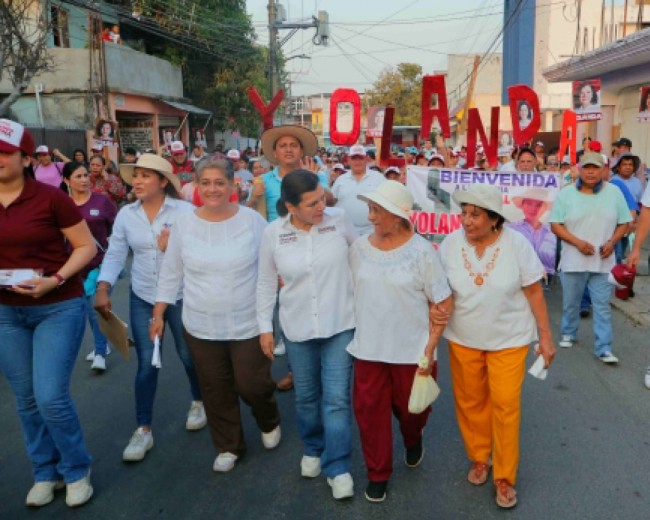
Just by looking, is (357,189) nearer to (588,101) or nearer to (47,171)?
(47,171)

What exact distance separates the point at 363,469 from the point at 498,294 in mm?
1338

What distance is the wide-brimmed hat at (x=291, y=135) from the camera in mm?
4863

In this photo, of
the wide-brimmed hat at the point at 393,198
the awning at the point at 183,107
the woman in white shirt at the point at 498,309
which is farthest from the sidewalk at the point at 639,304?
the awning at the point at 183,107

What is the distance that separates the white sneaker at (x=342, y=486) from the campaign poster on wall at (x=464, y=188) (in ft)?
13.8

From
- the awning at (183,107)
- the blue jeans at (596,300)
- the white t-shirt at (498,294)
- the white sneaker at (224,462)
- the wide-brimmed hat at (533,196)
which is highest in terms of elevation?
the awning at (183,107)

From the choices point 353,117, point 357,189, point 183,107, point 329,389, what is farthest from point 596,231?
point 183,107

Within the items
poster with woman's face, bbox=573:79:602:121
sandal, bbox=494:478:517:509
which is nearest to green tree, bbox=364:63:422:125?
poster with woman's face, bbox=573:79:602:121

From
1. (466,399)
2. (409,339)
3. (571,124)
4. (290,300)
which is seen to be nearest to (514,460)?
(466,399)

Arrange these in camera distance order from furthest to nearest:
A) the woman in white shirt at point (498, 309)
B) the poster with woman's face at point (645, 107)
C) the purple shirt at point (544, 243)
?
the poster with woman's face at point (645, 107), the purple shirt at point (544, 243), the woman in white shirt at point (498, 309)

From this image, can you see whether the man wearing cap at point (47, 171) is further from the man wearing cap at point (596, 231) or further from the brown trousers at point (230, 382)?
the man wearing cap at point (596, 231)

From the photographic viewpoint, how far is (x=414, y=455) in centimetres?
378

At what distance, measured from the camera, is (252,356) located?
12.2 ft

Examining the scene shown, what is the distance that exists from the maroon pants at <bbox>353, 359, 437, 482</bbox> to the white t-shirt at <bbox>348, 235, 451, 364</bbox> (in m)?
0.09

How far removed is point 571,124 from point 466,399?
29.5ft
